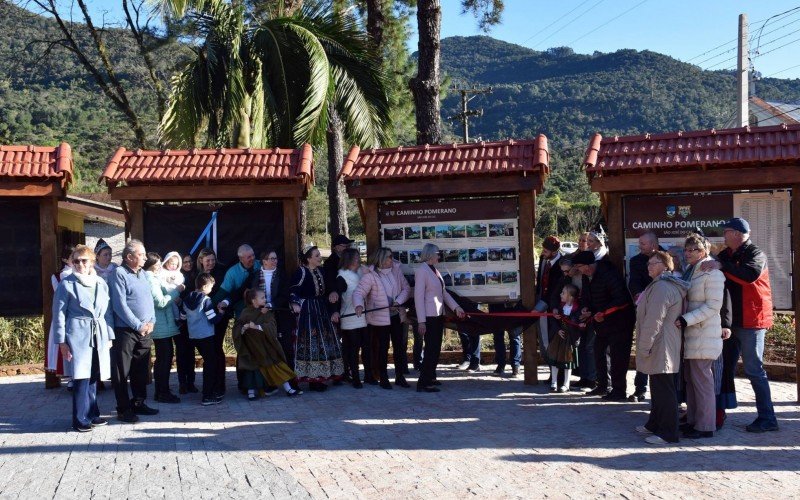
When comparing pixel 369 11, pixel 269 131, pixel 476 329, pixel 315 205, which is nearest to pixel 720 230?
pixel 476 329

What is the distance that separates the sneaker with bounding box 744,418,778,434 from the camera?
6.73m

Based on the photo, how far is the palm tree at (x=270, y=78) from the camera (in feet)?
41.1

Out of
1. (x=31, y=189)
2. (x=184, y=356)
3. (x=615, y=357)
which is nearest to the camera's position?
(x=615, y=357)

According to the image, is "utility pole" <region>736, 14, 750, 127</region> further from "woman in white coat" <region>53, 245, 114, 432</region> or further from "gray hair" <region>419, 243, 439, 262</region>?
"woman in white coat" <region>53, 245, 114, 432</region>

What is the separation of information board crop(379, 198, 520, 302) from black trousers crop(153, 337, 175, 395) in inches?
115

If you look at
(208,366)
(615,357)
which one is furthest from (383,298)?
(615,357)

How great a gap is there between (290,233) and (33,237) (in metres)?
3.19

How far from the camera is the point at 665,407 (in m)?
6.49

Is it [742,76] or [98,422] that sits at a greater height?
[742,76]

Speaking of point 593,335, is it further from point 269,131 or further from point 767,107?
point 767,107

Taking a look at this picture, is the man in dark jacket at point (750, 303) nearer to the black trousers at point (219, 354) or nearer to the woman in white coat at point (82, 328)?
the black trousers at point (219, 354)

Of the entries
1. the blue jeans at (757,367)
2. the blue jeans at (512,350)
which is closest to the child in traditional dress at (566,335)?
the blue jeans at (512,350)

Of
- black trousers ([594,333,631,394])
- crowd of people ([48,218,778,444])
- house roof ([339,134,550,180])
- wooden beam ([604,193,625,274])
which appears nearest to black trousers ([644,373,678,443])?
crowd of people ([48,218,778,444])

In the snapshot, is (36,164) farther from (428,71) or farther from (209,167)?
(428,71)
